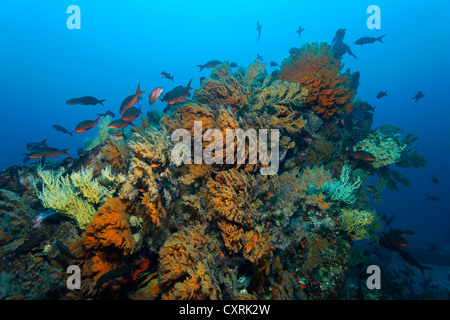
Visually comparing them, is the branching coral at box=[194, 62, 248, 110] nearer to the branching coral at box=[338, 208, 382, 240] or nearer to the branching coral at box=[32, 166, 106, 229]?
the branching coral at box=[32, 166, 106, 229]

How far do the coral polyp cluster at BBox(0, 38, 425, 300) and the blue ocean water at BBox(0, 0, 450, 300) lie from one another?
7770 centimetres

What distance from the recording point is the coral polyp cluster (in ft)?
9.16

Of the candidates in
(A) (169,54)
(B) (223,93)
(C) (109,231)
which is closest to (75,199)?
(C) (109,231)

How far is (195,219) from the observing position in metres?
3.56

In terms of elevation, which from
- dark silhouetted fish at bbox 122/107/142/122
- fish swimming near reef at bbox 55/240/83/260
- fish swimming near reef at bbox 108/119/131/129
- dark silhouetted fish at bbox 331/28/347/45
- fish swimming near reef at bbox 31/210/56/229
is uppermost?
dark silhouetted fish at bbox 331/28/347/45

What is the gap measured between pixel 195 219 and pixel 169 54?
524ft

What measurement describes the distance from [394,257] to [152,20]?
169m

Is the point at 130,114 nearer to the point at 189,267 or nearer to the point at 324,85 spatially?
the point at 189,267

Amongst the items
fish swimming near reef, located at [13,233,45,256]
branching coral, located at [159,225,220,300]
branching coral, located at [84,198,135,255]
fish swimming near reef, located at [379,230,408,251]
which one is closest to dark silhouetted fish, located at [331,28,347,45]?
fish swimming near reef, located at [379,230,408,251]

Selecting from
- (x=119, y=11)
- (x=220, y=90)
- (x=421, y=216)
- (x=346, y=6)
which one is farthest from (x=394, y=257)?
(x=119, y=11)

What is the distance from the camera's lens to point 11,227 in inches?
133

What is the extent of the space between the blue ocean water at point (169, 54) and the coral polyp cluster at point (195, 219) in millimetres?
77701

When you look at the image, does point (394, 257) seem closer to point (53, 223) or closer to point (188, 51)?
point (53, 223)

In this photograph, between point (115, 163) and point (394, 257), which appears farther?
point (394, 257)
